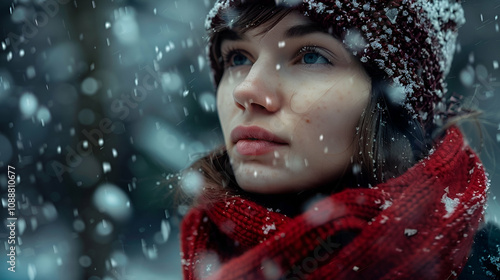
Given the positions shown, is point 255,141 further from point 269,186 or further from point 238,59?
point 238,59

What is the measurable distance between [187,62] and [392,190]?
1808 mm

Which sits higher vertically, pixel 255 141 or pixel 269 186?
pixel 255 141

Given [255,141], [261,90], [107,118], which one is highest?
[107,118]

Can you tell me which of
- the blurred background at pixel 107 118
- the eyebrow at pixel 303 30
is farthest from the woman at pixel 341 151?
the blurred background at pixel 107 118

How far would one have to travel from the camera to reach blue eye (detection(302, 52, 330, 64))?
0.94m

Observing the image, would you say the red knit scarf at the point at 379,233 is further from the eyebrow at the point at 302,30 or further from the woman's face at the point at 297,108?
the eyebrow at the point at 302,30

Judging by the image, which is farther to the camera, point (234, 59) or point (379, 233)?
point (234, 59)

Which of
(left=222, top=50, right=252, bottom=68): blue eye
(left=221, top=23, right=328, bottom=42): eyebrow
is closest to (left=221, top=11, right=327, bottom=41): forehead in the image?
(left=221, top=23, right=328, bottom=42): eyebrow

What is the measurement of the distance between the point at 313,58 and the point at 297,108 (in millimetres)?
146

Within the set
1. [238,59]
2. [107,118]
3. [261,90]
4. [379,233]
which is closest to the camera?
[379,233]

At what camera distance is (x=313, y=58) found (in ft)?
3.08

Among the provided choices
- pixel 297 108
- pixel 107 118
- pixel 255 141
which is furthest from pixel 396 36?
pixel 107 118

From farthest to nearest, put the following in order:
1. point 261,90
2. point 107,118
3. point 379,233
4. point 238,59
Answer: point 107,118, point 238,59, point 261,90, point 379,233

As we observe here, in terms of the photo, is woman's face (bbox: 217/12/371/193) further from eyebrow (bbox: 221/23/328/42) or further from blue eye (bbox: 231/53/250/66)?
blue eye (bbox: 231/53/250/66)
